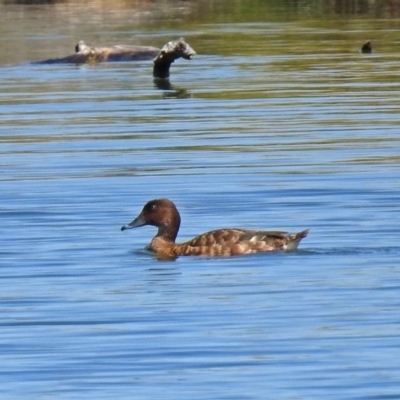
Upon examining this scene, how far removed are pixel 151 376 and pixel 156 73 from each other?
2048 centimetres

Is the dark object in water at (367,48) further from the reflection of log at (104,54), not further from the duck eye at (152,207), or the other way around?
the duck eye at (152,207)

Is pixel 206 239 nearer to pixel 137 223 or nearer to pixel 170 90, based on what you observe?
pixel 137 223

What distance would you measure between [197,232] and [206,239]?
1.38 m

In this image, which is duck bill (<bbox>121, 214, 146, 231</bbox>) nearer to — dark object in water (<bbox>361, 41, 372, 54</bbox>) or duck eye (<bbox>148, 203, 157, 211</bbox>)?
duck eye (<bbox>148, 203, 157, 211</bbox>)

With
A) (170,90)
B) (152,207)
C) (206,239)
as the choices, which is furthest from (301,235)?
(170,90)

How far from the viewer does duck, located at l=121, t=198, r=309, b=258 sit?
12.0 metres

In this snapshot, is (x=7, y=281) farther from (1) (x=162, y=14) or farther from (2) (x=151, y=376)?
(1) (x=162, y=14)

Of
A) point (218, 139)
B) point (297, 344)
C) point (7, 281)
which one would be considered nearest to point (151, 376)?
point (297, 344)

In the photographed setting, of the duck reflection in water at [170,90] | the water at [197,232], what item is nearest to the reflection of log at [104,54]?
the duck reflection in water at [170,90]

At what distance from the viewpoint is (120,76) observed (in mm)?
30172

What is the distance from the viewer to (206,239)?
12.3 meters

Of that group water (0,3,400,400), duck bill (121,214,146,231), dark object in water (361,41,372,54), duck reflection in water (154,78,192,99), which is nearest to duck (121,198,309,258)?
duck bill (121,214,146,231)

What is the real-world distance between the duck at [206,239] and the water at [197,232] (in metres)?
0.12

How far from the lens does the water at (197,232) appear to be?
28.9ft
